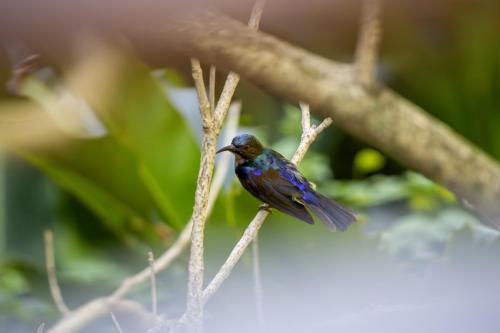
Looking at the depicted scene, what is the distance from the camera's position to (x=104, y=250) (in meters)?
2.73

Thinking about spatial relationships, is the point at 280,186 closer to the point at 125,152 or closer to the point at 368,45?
the point at 368,45

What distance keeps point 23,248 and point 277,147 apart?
861 millimetres

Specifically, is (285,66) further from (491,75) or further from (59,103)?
(491,75)

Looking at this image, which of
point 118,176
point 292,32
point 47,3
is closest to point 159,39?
point 47,3

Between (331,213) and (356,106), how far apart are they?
849 millimetres

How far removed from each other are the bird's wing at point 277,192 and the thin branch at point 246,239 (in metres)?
0.07

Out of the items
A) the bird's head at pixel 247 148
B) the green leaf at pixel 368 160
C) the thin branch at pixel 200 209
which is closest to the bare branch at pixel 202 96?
the thin branch at pixel 200 209

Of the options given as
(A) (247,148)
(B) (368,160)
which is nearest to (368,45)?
(A) (247,148)

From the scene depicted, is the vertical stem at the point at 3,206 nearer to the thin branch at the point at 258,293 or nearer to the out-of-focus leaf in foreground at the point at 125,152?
the out-of-focus leaf in foreground at the point at 125,152

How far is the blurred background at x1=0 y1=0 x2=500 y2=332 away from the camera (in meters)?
2.07

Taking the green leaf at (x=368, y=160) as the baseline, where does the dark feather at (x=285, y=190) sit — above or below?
below

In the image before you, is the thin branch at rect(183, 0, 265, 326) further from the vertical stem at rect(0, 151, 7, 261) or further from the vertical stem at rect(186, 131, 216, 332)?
the vertical stem at rect(0, 151, 7, 261)

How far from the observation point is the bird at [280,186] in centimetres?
149

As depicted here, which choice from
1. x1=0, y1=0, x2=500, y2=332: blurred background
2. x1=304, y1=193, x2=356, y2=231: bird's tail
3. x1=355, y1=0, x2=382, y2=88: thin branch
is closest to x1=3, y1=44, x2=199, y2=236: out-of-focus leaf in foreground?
x1=0, y1=0, x2=500, y2=332: blurred background
